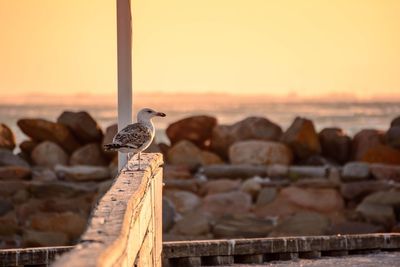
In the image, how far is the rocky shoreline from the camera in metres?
21.0

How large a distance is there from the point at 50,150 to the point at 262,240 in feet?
43.5

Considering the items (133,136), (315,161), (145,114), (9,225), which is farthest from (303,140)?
(133,136)

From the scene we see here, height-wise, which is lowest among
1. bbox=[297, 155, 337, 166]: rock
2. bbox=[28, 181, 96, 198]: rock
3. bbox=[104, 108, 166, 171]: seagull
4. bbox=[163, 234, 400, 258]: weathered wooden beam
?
bbox=[28, 181, 96, 198]: rock

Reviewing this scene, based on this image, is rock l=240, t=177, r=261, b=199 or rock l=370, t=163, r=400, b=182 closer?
rock l=240, t=177, r=261, b=199

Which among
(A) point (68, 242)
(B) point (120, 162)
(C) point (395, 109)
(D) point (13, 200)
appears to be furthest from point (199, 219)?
(C) point (395, 109)

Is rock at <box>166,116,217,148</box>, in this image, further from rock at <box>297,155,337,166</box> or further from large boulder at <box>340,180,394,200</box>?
large boulder at <box>340,180,394,200</box>

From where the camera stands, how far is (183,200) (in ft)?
75.2

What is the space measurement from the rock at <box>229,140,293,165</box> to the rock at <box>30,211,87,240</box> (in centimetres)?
492

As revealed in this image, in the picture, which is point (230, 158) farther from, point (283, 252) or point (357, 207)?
point (283, 252)

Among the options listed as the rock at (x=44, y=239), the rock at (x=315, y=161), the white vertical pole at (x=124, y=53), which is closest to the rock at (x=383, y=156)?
the rock at (x=315, y=161)

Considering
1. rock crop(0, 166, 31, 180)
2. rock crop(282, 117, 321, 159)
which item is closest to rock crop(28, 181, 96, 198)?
rock crop(0, 166, 31, 180)

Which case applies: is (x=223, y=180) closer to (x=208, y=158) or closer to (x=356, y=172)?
(x=208, y=158)

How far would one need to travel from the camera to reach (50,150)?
25812 millimetres

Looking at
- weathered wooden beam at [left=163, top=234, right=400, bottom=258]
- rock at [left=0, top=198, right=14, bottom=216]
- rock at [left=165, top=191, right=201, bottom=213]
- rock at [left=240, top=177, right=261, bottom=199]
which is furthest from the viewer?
rock at [left=240, top=177, right=261, bottom=199]
